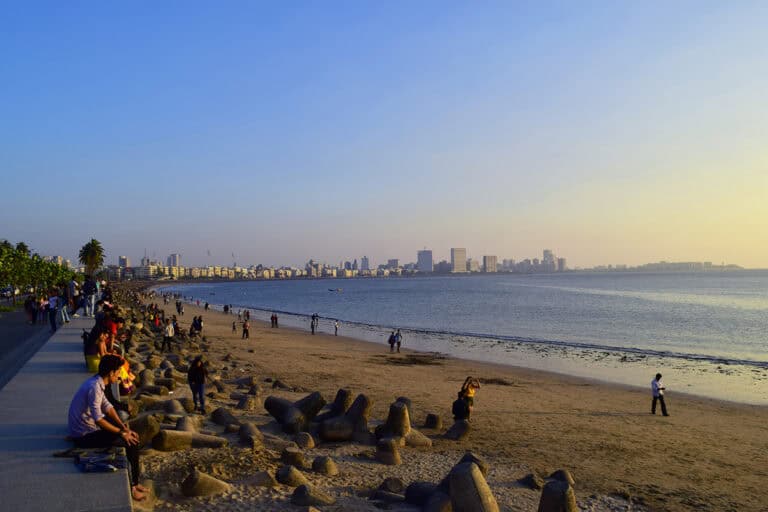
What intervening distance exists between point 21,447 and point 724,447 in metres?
13.8

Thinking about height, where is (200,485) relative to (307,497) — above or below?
above

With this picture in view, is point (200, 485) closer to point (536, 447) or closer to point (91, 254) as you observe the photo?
point (536, 447)

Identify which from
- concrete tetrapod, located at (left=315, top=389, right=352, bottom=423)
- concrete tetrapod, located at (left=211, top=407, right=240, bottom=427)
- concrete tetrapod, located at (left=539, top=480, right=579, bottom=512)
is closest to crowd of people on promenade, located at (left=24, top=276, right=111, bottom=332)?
concrete tetrapod, located at (left=211, top=407, right=240, bottom=427)

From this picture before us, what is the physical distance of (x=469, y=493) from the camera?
7.08m

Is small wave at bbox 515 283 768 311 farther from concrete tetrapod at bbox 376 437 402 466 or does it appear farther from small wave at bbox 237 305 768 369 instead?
concrete tetrapod at bbox 376 437 402 466

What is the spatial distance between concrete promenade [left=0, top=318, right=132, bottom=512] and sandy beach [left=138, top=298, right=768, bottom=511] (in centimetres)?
121

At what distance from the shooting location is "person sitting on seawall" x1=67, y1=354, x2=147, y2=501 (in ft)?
21.5

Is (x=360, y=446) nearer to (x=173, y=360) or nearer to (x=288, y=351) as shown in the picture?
(x=173, y=360)

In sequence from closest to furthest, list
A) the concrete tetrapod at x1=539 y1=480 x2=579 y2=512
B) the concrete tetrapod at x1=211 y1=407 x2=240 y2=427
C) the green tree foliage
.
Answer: the concrete tetrapod at x1=539 y1=480 x2=579 y2=512 → the concrete tetrapod at x1=211 y1=407 x2=240 y2=427 → the green tree foliage

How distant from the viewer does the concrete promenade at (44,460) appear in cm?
543

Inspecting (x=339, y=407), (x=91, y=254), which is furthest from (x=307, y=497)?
(x=91, y=254)

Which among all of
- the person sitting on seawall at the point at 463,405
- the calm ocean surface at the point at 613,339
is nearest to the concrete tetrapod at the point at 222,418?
the person sitting on seawall at the point at 463,405

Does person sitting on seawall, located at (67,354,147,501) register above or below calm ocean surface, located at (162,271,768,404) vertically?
above

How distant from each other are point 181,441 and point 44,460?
2.33m
